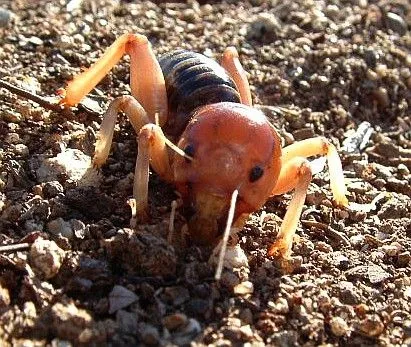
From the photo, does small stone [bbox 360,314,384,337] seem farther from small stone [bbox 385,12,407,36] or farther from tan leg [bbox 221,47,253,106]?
small stone [bbox 385,12,407,36]

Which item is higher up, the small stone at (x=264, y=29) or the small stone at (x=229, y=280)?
the small stone at (x=229, y=280)

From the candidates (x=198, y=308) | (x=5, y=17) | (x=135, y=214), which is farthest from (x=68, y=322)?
(x=5, y=17)

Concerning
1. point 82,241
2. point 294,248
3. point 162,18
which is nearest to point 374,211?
point 294,248

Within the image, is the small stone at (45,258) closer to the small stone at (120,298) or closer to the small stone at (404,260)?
the small stone at (120,298)

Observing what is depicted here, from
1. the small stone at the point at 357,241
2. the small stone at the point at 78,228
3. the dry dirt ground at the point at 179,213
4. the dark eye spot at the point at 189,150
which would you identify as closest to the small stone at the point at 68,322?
the dry dirt ground at the point at 179,213

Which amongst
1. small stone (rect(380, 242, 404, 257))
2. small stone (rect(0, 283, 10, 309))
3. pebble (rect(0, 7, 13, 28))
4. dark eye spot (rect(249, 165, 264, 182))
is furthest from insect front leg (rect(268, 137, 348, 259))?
pebble (rect(0, 7, 13, 28))
